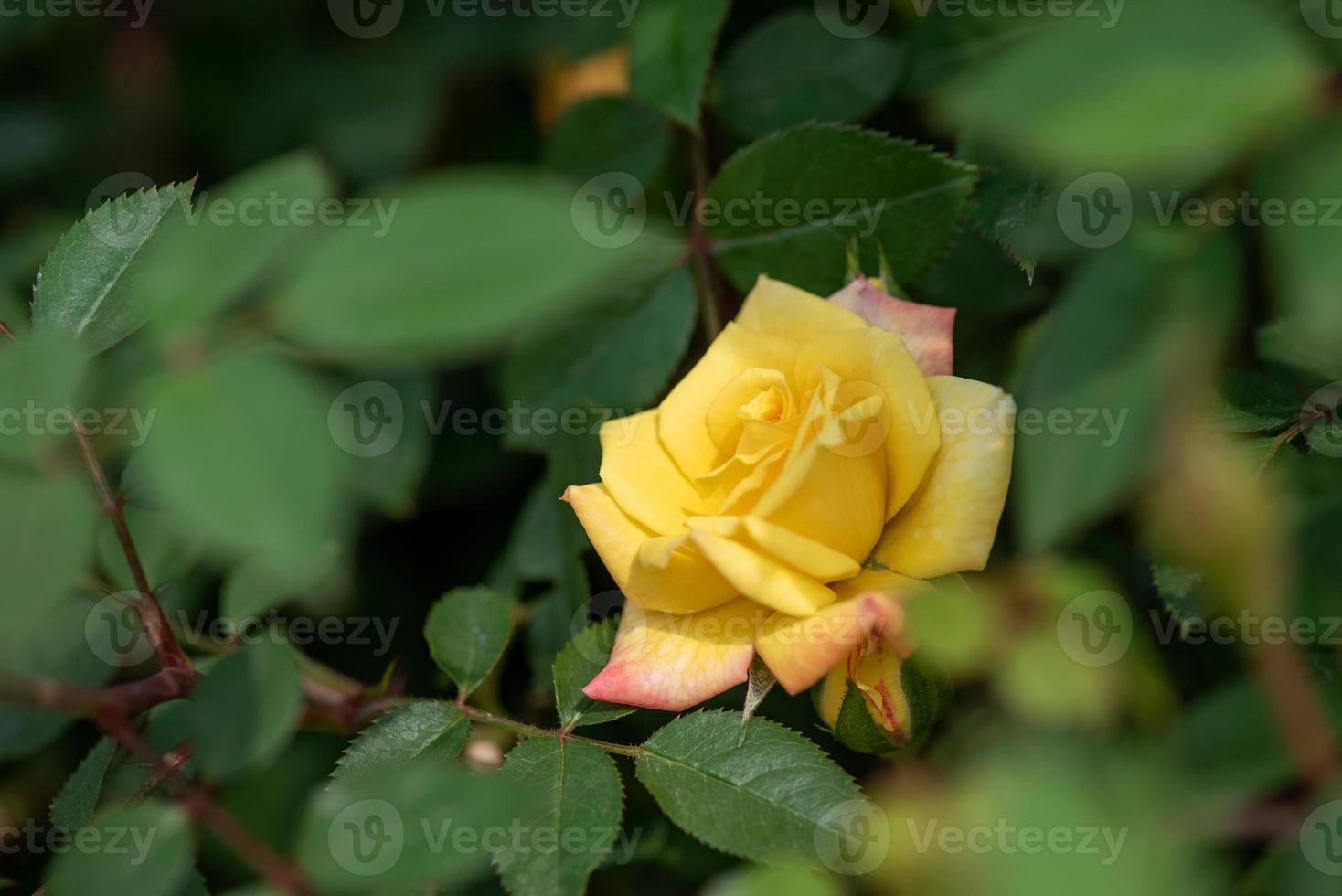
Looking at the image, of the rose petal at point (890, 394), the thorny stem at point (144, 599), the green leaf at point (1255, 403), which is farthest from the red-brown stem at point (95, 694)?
the green leaf at point (1255, 403)

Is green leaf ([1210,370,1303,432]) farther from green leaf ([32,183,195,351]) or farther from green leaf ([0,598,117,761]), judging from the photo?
green leaf ([0,598,117,761])

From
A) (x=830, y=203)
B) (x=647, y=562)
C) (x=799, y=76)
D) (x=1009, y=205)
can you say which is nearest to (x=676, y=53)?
(x=799, y=76)

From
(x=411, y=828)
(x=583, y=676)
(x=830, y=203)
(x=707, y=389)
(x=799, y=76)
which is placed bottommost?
(x=583, y=676)

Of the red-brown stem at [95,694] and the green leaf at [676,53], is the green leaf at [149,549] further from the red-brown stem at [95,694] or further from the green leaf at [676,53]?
the green leaf at [676,53]

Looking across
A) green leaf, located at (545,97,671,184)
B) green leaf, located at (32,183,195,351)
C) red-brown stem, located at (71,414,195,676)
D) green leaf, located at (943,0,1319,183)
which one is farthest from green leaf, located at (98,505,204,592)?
green leaf, located at (943,0,1319,183)

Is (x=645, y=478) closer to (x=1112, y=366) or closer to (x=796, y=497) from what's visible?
(x=796, y=497)
